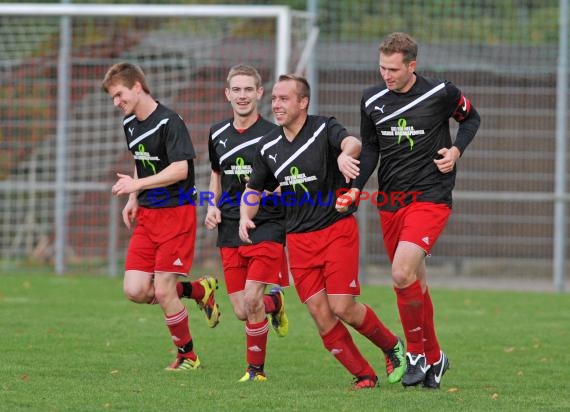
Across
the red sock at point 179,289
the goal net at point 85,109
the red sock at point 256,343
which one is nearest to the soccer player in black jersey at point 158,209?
the red sock at point 179,289

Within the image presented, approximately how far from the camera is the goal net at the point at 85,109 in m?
16.7

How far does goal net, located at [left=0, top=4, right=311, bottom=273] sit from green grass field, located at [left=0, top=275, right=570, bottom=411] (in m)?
2.74

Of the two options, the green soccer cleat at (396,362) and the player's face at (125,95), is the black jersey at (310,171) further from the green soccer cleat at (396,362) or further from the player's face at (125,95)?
the player's face at (125,95)

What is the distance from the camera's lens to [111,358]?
8.93 metres

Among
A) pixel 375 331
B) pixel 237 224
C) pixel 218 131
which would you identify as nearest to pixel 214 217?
pixel 237 224

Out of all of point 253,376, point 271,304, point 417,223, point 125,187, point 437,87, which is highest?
point 437,87

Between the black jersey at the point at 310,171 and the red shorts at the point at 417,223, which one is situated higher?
the black jersey at the point at 310,171

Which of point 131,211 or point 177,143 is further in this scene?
point 131,211

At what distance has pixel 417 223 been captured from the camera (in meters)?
7.54

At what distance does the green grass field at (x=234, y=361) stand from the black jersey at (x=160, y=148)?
120cm

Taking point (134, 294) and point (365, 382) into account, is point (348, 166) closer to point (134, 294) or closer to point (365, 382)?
point (365, 382)

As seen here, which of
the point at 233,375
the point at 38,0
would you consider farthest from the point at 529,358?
the point at 38,0

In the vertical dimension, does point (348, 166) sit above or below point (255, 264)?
above

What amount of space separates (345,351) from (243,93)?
1.99 meters
